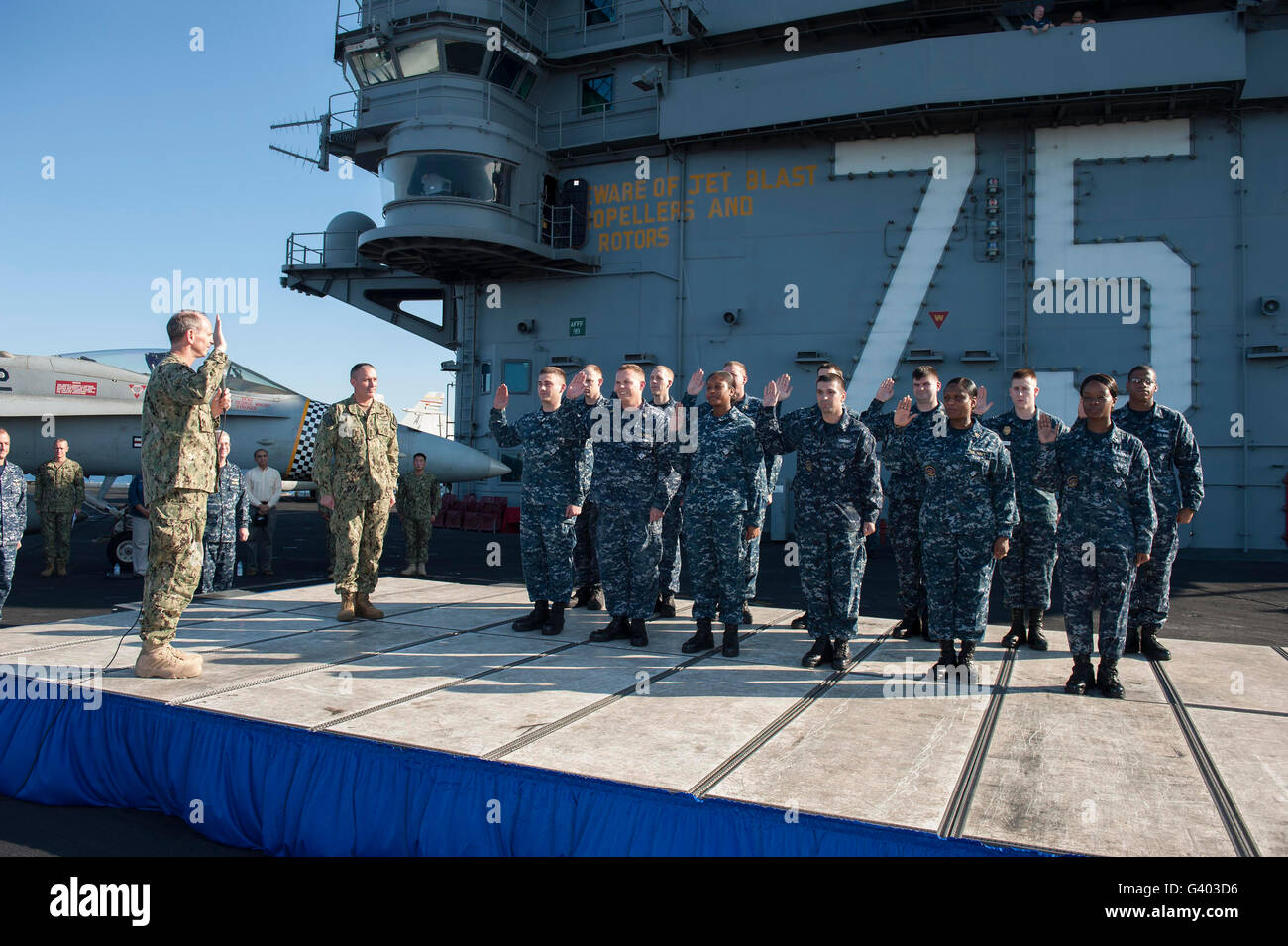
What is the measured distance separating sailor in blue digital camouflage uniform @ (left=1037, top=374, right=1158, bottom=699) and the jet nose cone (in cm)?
961

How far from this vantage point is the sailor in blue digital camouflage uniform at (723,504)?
4996 millimetres

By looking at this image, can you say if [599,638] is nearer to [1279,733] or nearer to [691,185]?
[1279,733]

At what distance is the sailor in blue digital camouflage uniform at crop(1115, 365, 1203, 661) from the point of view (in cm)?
527

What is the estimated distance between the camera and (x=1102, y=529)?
4395 mm

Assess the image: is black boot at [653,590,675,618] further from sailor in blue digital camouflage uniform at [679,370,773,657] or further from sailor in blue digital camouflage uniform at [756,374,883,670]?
sailor in blue digital camouflage uniform at [756,374,883,670]

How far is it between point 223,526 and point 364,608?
284 centimetres

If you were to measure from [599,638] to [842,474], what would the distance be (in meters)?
1.94

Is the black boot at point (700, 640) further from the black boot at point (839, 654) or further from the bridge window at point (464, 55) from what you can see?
the bridge window at point (464, 55)

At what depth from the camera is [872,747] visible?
11.1ft

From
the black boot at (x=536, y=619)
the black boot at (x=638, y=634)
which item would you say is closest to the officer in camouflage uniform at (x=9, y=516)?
the black boot at (x=536, y=619)

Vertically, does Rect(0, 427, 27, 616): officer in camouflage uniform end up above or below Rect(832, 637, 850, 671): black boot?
above

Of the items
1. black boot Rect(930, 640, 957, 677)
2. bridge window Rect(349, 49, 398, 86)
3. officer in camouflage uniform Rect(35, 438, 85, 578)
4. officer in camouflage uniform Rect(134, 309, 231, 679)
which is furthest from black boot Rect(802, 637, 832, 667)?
bridge window Rect(349, 49, 398, 86)
